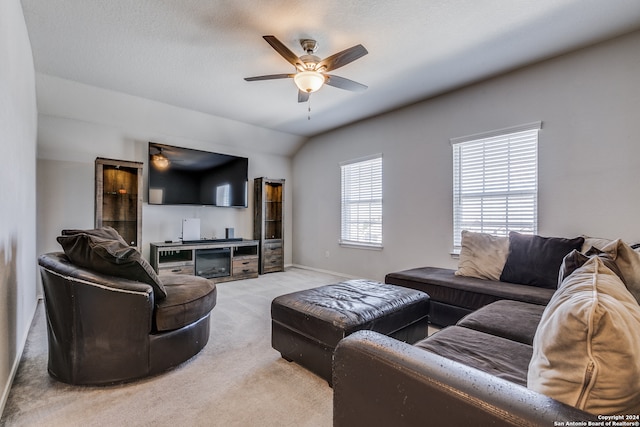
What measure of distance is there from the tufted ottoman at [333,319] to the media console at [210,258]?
9.23 feet

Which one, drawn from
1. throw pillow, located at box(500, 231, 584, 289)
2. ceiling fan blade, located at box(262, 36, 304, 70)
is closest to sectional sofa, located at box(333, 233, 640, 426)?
throw pillow, located at box(500, 231, 584, 289)

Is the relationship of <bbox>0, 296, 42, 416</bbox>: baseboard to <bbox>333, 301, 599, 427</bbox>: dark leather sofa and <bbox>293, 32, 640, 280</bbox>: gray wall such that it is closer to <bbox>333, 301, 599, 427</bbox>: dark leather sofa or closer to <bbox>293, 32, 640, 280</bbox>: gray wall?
<bbox>333, 301, 599, 427</bbox>: dark leather sofa

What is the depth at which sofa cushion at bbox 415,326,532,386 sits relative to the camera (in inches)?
46.7

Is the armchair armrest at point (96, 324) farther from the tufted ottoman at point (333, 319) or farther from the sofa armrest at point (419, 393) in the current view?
the sofa armrest at point (419, 393)

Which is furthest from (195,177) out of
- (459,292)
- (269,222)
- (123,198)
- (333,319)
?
(459,292)

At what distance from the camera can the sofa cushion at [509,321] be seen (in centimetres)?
161

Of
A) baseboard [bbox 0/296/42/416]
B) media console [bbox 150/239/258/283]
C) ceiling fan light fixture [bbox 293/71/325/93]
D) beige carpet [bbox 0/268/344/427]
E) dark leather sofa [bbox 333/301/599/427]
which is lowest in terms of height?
beige carpet [bbox 0/268/344/427]

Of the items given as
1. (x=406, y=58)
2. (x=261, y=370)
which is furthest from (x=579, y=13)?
(x=261, y=370)

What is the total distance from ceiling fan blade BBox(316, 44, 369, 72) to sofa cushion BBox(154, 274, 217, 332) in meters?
2.16

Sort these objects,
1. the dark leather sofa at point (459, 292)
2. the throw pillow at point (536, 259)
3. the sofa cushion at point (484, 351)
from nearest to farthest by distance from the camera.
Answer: the sofa cushion at point (484, 351)
the dark leather sofa at point (459, 292)
the throw pillow at point (536, 259)

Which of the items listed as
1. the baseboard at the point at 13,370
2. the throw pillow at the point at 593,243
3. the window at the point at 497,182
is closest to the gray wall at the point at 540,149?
the window at the point at 497,182

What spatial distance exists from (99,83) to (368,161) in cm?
379

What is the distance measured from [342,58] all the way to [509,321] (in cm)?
228

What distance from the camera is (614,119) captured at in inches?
106
